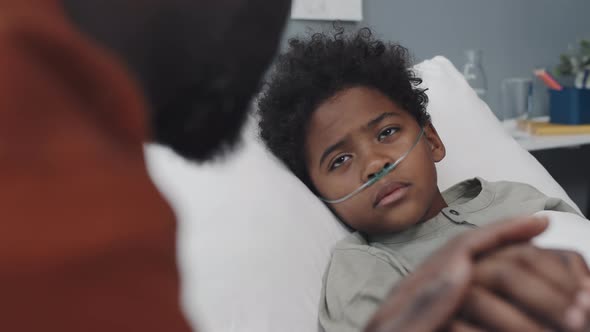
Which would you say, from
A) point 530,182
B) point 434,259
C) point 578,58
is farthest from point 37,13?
point 578,58

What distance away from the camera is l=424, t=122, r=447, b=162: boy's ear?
3.98 feet

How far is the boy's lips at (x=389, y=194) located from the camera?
1.01 metres

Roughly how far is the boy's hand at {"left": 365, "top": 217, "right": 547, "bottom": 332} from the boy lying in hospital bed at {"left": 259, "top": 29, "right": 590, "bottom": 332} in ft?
1.62

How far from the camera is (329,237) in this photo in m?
1.04

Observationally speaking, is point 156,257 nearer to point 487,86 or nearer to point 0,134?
point 0,134

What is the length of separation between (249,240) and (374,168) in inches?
9.8

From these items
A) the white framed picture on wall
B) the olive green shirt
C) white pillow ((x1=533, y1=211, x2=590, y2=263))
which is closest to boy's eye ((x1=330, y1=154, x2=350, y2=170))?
the olive green shirt

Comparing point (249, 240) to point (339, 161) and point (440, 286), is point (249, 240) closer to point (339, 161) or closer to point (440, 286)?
point (339, 161)

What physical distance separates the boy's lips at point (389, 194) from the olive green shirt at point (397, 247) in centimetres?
7

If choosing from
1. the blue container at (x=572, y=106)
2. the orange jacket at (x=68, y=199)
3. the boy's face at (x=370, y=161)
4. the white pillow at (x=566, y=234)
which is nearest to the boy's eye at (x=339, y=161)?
the boy's face at (x=370, y=161)

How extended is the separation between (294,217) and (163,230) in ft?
2.35

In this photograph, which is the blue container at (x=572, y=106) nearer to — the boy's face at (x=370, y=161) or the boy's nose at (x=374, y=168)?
the boy's face at (x=370, y=161)

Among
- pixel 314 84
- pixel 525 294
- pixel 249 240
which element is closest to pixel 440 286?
pixel 525 294

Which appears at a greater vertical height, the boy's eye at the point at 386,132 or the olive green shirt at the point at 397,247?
the boy's eye at the point at 386,132
